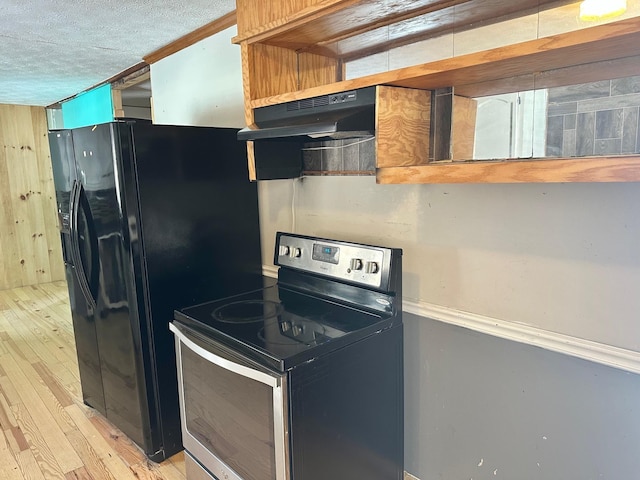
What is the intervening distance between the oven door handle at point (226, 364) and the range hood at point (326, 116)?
746mm

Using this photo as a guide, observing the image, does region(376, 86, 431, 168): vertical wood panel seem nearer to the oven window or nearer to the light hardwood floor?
the oven window

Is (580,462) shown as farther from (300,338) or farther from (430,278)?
(300,338)

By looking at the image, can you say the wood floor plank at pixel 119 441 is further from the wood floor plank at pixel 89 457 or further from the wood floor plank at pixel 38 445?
Answer: the wood floor plank at pixel 38 445

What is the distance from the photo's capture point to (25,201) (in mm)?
5051

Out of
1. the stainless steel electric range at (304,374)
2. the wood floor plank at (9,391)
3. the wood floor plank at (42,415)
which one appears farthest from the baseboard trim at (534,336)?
the wood floor plank at (9,391)

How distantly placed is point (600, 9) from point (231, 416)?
1612 mm

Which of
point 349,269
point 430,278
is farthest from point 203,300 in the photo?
point 430,278

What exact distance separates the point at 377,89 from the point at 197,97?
1.67 m

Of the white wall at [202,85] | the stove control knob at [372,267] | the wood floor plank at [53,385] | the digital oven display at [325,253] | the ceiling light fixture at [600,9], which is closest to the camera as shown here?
the ceiling light fixture at [600,9]

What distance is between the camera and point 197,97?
8.85ft

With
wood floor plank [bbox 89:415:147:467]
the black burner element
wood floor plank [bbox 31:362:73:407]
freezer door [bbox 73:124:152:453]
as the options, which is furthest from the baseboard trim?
wood floor plank [bbox 31:362:73:407]

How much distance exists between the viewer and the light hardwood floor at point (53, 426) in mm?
2078

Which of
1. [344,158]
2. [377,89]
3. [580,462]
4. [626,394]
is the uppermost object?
[377,89]

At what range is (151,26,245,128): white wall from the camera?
2.41 m
